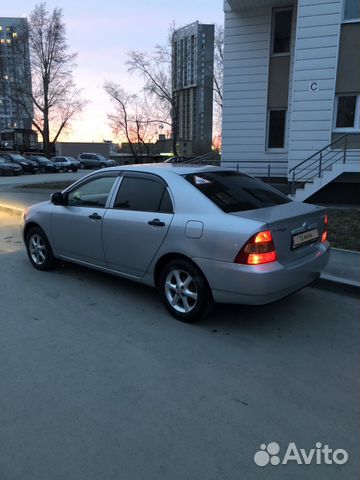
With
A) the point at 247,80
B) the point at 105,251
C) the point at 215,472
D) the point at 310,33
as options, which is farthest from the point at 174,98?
the point at 215,472

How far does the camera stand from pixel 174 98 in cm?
4350

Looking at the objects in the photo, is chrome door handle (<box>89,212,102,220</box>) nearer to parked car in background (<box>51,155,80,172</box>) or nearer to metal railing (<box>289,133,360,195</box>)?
metal railing (<box>289,133,360,195</box>)

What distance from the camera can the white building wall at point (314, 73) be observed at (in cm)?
1213

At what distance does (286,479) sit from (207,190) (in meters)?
2.75

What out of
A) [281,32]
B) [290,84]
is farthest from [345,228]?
[281,32]

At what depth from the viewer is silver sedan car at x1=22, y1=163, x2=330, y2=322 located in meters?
3.81

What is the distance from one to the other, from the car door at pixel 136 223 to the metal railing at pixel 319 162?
27.7ft

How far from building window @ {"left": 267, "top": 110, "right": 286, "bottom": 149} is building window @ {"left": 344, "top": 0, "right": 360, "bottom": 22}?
3.70 meters

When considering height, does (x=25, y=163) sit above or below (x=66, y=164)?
above

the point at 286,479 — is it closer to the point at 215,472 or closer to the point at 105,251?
the point at 215,472

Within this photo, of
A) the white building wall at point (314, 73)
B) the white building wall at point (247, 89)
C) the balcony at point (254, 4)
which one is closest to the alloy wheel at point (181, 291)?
the white building wall at point (314, 73)

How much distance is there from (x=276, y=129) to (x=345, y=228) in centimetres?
790

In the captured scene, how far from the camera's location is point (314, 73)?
41.1 ft

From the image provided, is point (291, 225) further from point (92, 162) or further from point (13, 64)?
point (13, 64)
